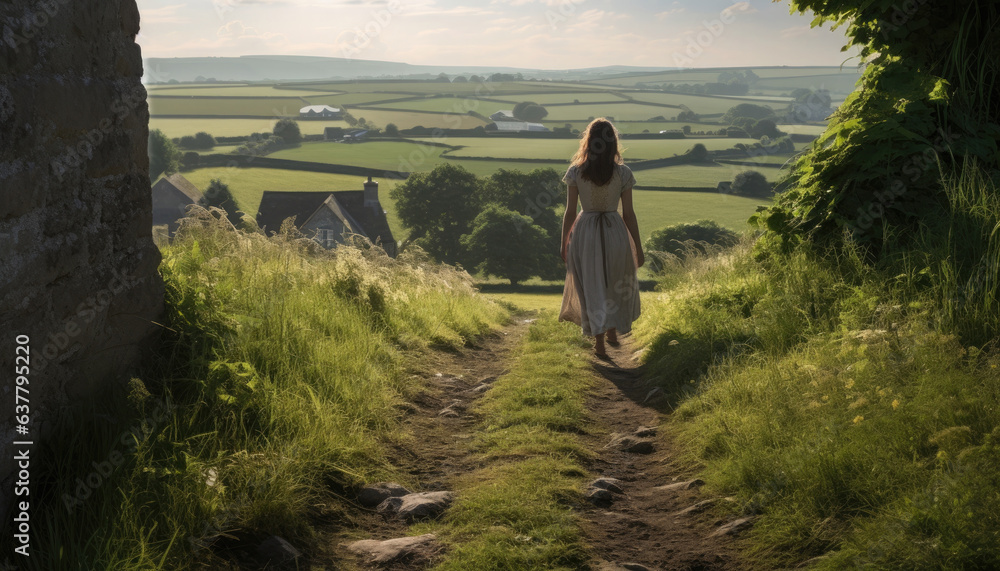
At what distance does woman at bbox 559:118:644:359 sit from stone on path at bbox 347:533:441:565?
455 cm

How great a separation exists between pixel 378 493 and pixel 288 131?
268ft

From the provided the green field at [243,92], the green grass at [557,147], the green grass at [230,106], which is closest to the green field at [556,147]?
the green grass at [557,147]

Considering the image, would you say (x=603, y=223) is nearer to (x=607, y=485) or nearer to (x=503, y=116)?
(x=607, y=485)

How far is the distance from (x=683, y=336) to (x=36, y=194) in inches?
218

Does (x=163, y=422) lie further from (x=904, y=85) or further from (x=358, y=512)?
(x=904, y=85)

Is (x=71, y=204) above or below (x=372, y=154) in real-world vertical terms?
below

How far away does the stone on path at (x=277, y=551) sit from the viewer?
303 centimetres

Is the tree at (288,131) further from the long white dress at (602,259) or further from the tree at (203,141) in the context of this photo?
the long white dress at (602,259)

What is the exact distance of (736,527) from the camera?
3.23 meters

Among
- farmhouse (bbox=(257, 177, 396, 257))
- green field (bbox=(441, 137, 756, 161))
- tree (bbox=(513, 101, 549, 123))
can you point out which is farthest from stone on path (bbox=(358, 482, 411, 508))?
tree (bbox=(513, 101, 549, 123))

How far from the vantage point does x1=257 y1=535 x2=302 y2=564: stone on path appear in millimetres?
3025

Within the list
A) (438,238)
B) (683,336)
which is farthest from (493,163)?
(683,336)

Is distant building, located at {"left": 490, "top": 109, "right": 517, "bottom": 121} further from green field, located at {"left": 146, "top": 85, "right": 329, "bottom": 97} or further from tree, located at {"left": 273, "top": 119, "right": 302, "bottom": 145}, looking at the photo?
green field, located at {"left": 146, "top": 85, "right": 329, "bottom": 97}

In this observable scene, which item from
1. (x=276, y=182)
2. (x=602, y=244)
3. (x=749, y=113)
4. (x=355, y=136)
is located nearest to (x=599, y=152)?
(x=602, y=244)
